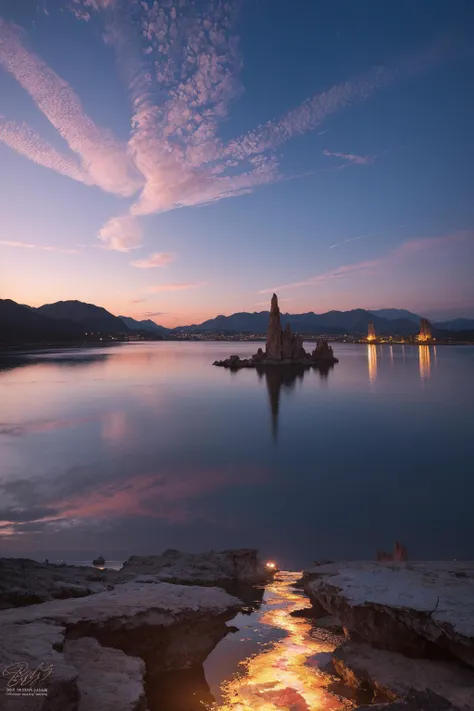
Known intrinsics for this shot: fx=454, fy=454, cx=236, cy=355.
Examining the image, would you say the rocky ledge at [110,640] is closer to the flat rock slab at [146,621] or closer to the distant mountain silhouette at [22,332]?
the flat rock slab at [146,621]

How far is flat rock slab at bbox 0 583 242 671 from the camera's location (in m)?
5.36

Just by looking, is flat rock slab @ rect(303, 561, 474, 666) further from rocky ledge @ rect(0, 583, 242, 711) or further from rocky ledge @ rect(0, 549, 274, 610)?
rocky ledge @ rect(0, 549, 274, 610)

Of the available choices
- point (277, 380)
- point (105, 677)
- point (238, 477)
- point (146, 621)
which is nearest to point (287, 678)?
point (146, 621)

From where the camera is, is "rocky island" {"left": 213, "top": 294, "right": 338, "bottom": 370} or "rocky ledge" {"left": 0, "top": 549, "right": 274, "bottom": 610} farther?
"rocky island" {"left": 213, "top": 294, "right": 338, "bottom": 370}

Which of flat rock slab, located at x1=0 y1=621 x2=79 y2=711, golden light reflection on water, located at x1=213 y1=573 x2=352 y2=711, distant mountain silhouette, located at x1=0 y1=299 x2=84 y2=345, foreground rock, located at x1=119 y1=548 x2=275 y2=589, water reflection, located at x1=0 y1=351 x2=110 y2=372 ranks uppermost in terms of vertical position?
→ distant mountain silhouette, located at x1=0 y1=299 x2=84 y2=345

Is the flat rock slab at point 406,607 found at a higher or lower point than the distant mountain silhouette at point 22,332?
lower

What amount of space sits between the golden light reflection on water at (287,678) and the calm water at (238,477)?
13.2 feet

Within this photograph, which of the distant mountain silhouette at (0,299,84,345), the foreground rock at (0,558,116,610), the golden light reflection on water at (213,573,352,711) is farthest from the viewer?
the distant mountain silhouette at (0,299,84,345)

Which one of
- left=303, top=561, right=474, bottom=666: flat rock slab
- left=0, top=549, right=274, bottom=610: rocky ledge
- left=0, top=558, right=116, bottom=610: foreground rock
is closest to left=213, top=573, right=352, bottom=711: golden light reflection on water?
left=303, top=561, right=474, bottom=666: flat rock slab

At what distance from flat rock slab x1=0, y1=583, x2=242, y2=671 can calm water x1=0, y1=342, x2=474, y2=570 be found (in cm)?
449

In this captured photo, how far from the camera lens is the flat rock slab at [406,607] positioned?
4.94m

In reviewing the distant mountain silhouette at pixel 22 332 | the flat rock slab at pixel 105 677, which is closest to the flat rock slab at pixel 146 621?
the flat rock slab at pixel 105 677

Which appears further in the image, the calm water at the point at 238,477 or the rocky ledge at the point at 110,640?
the calm water at the point at 238,477

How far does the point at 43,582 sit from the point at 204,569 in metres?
2.82
